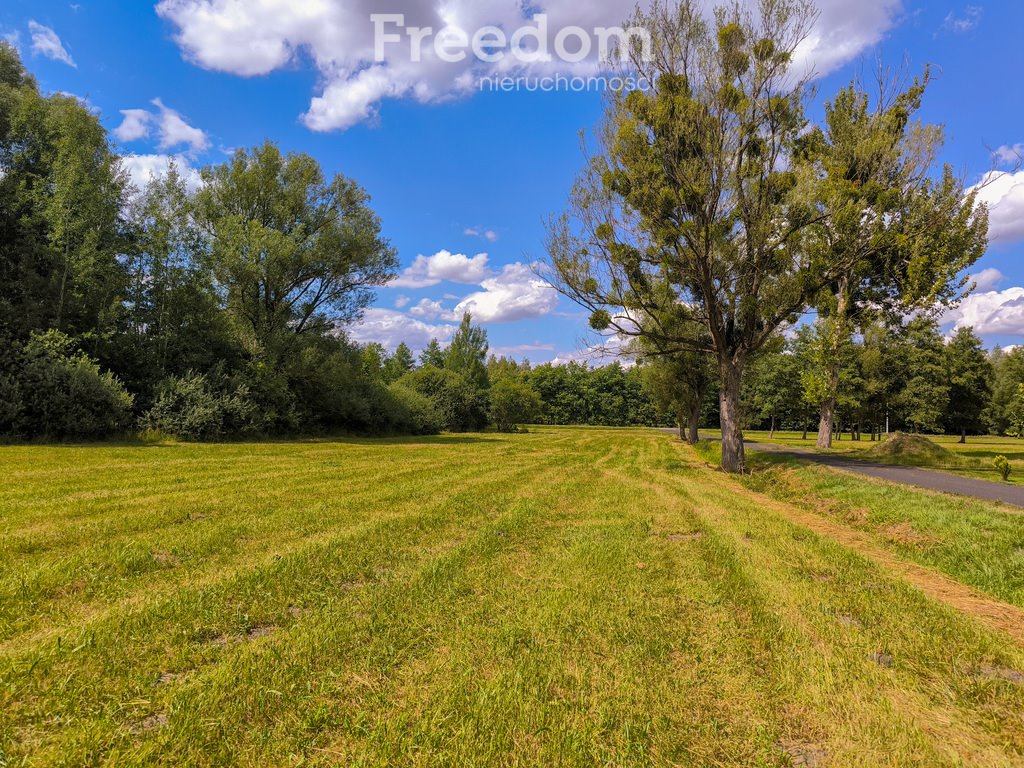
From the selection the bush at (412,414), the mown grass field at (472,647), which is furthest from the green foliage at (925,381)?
the mown grass field at (472,647)

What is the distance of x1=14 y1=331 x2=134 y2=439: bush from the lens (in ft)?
46.2

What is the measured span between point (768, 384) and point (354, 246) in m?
49.6

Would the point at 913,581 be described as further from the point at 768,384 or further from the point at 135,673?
the point at 768,384

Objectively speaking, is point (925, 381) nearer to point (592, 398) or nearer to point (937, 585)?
point (937, 585)

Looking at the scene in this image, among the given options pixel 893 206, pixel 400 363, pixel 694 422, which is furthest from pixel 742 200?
pixel 400 363

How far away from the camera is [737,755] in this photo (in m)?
2.21

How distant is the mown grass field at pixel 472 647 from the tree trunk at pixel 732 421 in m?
9.51

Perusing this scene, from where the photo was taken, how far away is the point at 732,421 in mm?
15773

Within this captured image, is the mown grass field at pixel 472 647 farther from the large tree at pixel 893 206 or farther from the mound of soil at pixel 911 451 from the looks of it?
the mound of soil at pixel 911 451

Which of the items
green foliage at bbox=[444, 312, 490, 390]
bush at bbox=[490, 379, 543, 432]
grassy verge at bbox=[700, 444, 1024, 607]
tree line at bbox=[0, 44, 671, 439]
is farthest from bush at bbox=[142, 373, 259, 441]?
green foliage at bbox=[444, 312, 490, 390]

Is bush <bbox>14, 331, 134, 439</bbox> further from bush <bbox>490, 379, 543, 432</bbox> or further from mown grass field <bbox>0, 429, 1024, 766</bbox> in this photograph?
bush <bbox>490, 379, 543, 432</bbox>

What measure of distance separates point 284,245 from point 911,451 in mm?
29649

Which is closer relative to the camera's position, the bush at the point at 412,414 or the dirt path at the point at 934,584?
the dirt path at the point at 934,584

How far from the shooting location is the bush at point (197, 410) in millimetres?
17953
